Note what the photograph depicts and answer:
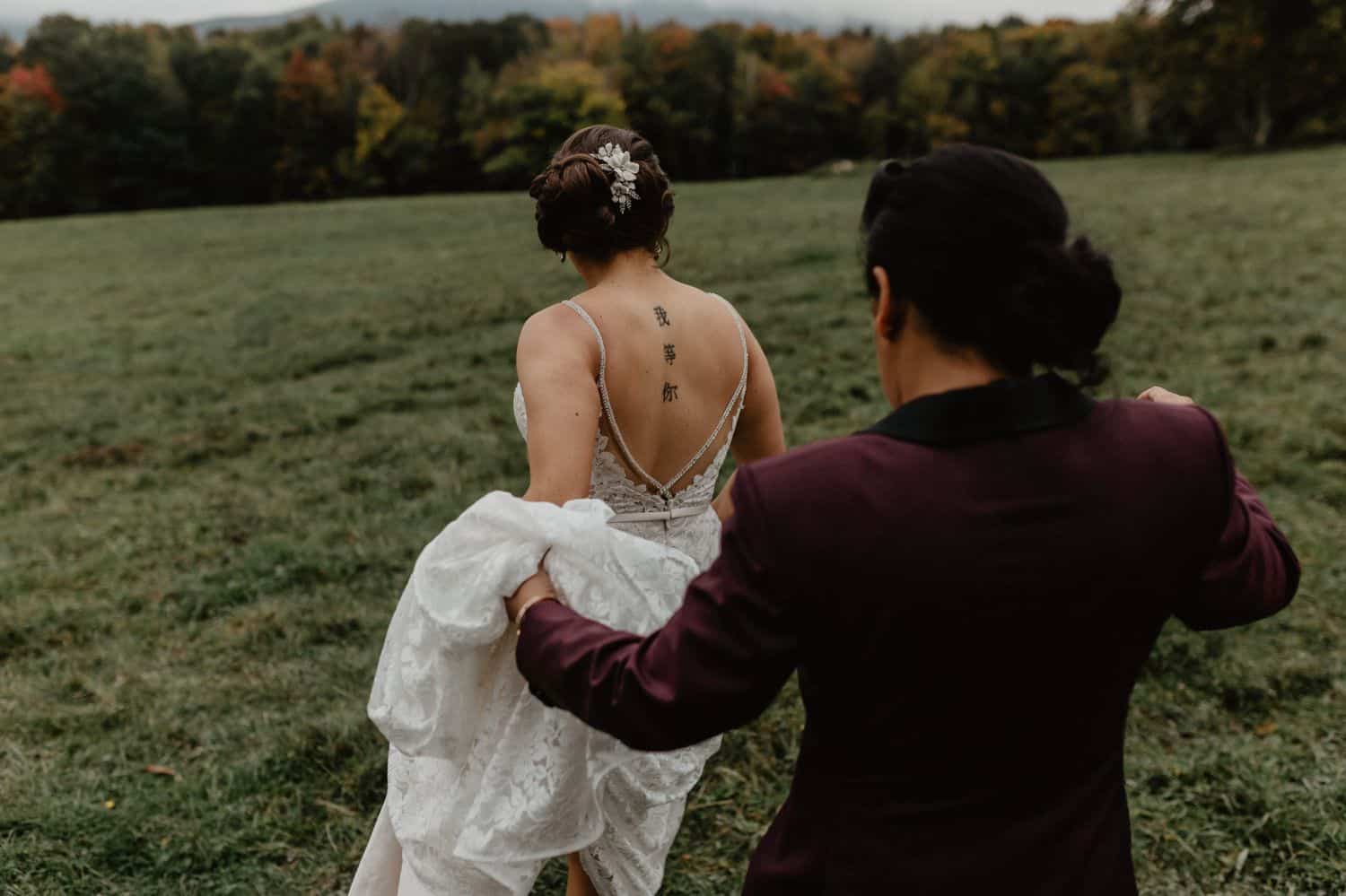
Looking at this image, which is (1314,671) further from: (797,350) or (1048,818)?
(797,350)

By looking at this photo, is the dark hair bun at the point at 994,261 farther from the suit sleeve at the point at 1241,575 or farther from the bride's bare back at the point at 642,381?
the bride's bare back at the point at 642,381

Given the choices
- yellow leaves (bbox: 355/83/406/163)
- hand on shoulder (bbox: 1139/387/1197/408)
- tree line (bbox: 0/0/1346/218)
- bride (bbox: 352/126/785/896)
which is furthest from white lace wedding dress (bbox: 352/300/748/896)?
yellow leaves (bbox: 355/83/406/163)

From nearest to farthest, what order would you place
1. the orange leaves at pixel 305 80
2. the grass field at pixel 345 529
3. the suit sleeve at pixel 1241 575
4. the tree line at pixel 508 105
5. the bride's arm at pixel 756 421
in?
the suit sleeve at pixel 1241 575
the bride's arm at pixel 756 421
the grass field at pixel 345 529
the tree line at pixel 508 105
the orange leaves at pixel 305 80

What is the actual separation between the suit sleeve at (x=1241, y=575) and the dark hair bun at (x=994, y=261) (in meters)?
0.33

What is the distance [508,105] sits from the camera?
54.4m

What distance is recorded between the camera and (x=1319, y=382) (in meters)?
8.16

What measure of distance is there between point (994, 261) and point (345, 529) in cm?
596

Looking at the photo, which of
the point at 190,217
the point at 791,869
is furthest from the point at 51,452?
the point at 190,217

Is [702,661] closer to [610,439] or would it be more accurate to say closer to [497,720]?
[497,720]

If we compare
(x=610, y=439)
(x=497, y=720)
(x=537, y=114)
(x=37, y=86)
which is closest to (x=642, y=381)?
(x=610, y=439)

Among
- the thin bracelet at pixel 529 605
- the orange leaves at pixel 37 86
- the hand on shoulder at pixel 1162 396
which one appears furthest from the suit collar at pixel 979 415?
the orange leaves at pixel 37 86

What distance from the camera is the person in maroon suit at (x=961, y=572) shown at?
1.35 m

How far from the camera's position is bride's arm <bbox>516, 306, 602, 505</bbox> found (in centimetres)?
238

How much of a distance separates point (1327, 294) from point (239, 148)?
53388 millimetres
